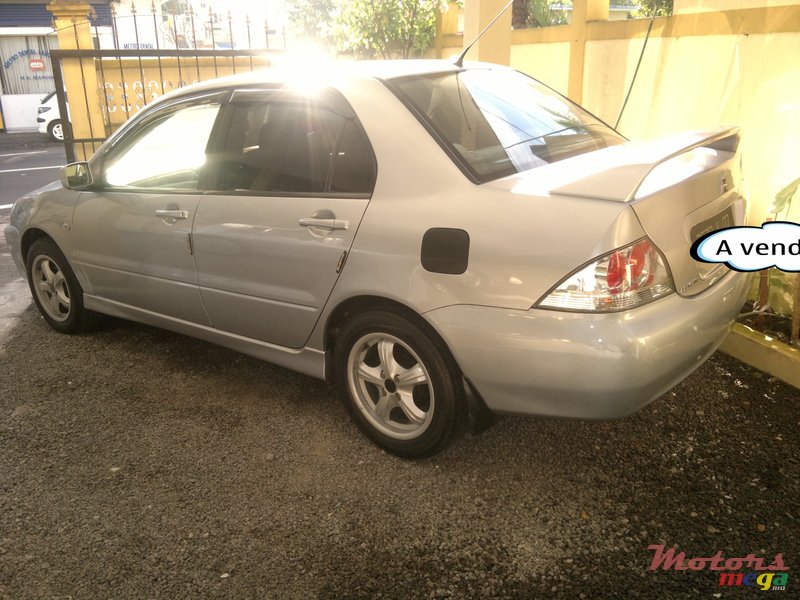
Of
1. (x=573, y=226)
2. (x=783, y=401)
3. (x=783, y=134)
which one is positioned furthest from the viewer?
(x=783, y=134)

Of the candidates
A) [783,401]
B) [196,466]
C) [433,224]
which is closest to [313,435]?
[196,466]

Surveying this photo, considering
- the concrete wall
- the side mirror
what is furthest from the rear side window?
the concrete wall

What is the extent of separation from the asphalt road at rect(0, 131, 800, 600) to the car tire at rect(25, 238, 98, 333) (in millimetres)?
844

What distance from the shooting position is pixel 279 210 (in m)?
3.32

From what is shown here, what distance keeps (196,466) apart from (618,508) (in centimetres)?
183

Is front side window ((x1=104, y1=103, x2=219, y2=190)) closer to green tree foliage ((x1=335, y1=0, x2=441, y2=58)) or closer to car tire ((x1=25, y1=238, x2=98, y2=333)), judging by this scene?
car tire ((x1=25, y1=238, x2=98, y2=333))

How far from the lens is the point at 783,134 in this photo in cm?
455

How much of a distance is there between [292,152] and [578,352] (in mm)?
1697

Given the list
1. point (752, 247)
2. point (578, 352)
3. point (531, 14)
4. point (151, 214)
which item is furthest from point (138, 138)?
point (531, 14)

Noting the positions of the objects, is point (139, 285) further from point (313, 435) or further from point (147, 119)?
point (313, 435)

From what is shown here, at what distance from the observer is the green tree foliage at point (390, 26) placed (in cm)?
992

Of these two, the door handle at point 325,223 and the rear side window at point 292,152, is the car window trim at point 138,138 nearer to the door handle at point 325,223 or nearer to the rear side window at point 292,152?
the rear side window at point 292,152

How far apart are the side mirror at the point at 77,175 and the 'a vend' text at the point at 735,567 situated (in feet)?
12.1

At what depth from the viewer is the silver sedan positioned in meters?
2.54
